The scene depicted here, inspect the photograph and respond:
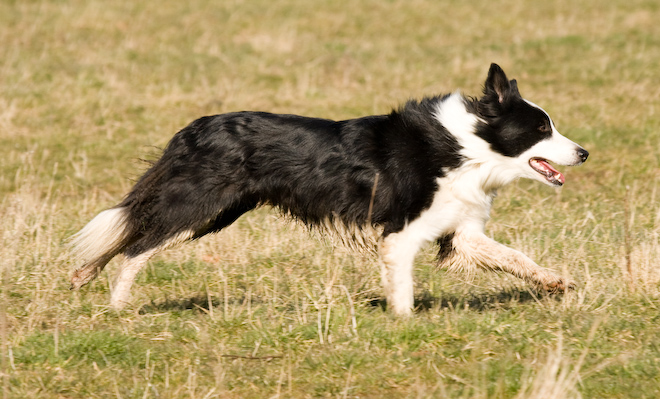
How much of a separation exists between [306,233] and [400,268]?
1958 mm

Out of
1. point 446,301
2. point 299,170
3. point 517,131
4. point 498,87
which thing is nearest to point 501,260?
point 446,301

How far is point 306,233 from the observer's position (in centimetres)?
716

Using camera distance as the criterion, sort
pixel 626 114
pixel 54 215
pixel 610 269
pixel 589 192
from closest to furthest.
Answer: pixel 610 269 → pixel 54 215 → pixel 589 192 → pixel 626 114

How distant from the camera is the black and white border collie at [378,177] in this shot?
5336 mm

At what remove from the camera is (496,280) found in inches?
240

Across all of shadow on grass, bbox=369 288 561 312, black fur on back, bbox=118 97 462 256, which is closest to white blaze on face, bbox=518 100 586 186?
black fur on back, bbox=118 97 462 256

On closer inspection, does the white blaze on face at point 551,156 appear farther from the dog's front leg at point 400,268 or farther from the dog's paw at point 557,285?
the dog's front leg at point 400,268

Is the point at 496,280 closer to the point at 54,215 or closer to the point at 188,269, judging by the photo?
the point at 188,269

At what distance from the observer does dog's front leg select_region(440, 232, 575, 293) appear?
5.39 metres

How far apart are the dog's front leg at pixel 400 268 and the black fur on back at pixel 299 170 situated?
90 mm

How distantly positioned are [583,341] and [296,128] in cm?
222

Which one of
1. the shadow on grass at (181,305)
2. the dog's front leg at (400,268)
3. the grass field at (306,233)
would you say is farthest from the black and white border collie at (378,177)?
the grass field at (306,233)

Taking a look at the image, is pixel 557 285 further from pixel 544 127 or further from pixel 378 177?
pixel 378 177

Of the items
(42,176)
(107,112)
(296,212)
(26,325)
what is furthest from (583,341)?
(107,112)
